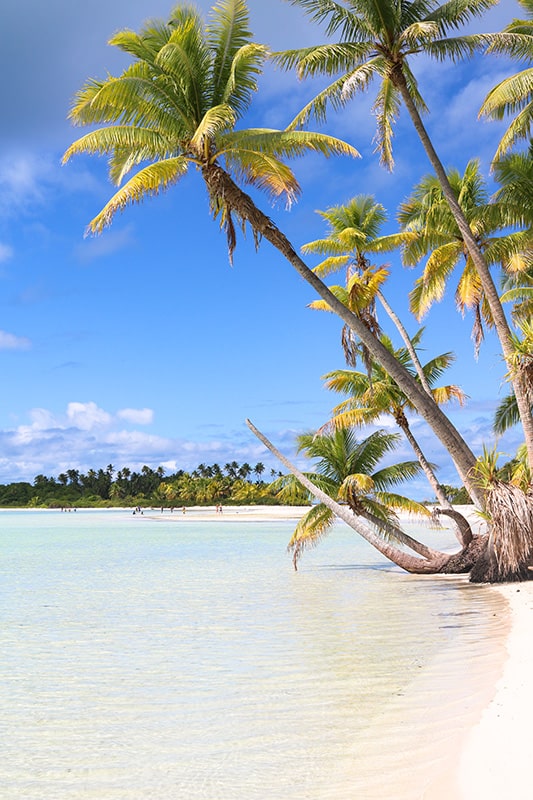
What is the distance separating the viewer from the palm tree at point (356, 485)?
16.4 metres

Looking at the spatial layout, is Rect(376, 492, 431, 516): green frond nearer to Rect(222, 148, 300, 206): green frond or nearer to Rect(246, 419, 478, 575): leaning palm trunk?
Rect(246, 419, 478, 575): leaning palm trunk

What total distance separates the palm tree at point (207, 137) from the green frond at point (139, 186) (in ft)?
0.07

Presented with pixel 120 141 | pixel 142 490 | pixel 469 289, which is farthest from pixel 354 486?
pixel 142 490

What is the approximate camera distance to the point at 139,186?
12.5 m

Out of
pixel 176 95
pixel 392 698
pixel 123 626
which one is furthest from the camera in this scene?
pixel 176 95

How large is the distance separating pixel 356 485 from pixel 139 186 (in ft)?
28.4

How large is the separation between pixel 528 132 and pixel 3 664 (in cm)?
1692

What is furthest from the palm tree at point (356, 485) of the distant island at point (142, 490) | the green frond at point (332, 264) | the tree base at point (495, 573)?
the distant island at point (142, 490)

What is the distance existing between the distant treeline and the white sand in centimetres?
9639

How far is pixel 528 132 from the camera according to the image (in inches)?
669

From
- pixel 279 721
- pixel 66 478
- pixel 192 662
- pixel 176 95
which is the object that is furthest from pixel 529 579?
pixel 66 478

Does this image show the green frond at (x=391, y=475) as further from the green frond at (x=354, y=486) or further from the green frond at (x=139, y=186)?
the green frond at (x=139, y=186)

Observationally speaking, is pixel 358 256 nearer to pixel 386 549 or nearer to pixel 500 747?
pixel 386 549

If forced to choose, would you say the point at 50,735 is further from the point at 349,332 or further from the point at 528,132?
the point at 528,132
